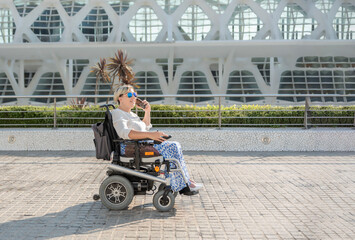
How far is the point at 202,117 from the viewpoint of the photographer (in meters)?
10.3

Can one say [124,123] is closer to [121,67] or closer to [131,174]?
[131,174]

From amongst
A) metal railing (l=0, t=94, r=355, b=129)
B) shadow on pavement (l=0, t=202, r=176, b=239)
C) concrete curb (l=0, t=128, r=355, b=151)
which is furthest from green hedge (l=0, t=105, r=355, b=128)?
shadow on pavement (l=0, t=202, r=176, b=239)

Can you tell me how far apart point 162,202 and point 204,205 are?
0.61m

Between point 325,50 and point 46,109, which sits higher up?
point 325,50

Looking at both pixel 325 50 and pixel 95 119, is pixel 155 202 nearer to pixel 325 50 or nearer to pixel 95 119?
pixel 95 119

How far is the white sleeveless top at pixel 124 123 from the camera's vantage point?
14.3ft

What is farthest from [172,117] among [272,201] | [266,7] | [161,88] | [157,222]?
[266,7]

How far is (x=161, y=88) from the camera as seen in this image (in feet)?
107

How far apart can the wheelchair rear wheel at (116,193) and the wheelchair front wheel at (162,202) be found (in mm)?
308

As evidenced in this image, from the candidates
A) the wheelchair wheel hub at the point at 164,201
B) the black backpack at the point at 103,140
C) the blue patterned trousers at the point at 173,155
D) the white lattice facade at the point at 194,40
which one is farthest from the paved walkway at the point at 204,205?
the white lattice facade at the point at 194,40

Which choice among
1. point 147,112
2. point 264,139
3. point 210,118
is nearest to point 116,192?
point 147,112

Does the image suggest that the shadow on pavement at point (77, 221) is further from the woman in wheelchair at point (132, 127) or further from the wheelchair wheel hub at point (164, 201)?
the woman in wheelchair at point (132, 127)

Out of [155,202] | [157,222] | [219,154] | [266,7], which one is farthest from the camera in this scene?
[266,7]

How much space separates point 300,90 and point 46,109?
84.0ft
